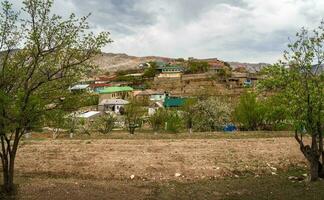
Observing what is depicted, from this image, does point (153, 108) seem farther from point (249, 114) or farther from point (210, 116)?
point (249, 114)

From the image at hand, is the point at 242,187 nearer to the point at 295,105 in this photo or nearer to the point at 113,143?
the point at 295,105

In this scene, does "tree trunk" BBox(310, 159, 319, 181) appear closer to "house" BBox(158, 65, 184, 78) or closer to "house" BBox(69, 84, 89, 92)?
"house" BBox(69, 84, 89, 92)

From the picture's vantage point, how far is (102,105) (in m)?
115

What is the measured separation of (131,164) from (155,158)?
2090 mm

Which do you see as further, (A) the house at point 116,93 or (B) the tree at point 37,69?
(A) the house at point 116,93

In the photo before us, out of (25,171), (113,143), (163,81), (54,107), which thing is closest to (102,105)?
(163,81)

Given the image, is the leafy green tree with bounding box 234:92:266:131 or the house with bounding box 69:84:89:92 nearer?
the house with bounding box 69:84:89:92

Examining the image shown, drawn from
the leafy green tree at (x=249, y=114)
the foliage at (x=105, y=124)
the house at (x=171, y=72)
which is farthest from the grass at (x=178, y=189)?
the house at (x=171, y=72)

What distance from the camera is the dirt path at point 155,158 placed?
27359 millimetres

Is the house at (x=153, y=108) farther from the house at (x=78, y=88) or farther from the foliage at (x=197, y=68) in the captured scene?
the house at (x=78, y=88)

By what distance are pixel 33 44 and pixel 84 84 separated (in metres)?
2.72

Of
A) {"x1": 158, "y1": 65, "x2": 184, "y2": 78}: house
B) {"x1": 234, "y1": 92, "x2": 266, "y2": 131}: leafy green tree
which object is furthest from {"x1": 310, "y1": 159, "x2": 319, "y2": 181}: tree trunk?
{"x1": 158, "y1": 65, "x2": 184, "y2": 78}: house

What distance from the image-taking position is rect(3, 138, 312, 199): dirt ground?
23.2 meters

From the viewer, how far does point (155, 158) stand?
29875mm
